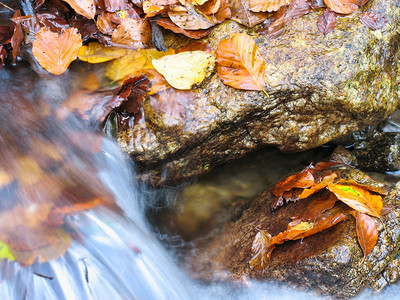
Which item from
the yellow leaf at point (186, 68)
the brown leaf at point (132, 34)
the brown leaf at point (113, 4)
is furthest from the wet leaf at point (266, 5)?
the brown leaf at point (113, 4)

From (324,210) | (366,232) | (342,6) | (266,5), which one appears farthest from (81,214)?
(342,6)

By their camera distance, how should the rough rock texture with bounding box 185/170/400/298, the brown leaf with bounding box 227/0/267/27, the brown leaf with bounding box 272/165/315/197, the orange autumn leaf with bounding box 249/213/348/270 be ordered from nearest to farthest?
the rough rock texture with bounding box 185/170/400/298 < the orange autumn leaf with bounding box 249/213/348/270 < the brown leaf with bounding box 272/165/315/197 < the brown leaf with bounding box 227/0/267/27

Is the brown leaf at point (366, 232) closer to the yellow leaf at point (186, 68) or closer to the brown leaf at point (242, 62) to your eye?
the brown leaf at point (242, 62)

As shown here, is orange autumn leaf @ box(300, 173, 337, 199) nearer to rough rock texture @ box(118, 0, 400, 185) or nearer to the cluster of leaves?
the cluster of leaves

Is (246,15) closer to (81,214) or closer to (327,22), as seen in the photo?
(327,22)

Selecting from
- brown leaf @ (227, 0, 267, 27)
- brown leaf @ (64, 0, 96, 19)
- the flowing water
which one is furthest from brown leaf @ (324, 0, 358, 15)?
the flowing water

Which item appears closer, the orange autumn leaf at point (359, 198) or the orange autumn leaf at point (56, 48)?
the orange autumn leaf at point (359, 198)
